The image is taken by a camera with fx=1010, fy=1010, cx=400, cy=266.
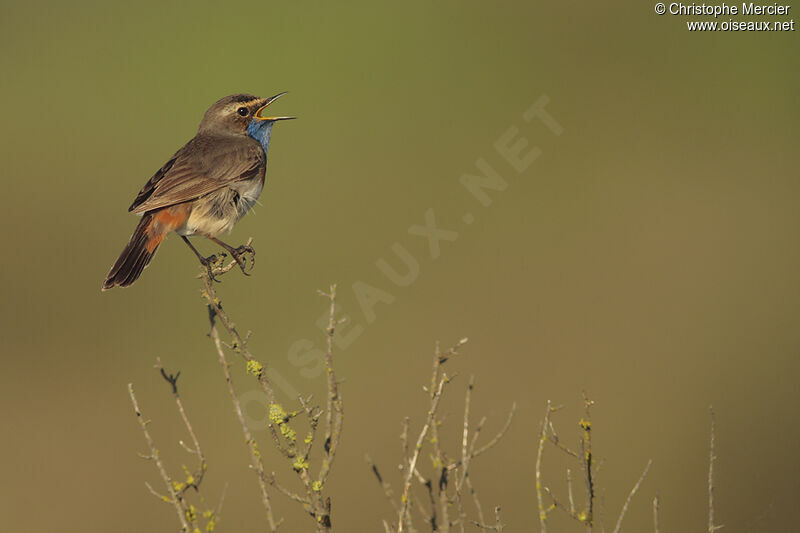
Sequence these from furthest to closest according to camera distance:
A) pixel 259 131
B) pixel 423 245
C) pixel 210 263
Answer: pixel 423 245 < pixel 259 131 < pixel 210 263

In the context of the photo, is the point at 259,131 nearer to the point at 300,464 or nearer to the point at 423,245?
the point at 300,464

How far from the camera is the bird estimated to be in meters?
6.90

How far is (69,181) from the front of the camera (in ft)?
57.3

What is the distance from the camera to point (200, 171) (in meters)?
7.50

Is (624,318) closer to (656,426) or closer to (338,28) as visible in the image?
(656,426)

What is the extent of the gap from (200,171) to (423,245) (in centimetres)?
776

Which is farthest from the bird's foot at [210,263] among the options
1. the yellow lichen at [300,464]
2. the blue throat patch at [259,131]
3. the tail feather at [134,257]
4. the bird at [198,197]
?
the blue throat patch at [259,131]

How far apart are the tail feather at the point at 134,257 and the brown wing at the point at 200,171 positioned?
19 cm

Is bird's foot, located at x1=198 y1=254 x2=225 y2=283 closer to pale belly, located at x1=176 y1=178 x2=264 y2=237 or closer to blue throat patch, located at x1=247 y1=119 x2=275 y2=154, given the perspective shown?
pale belly, located at x1=176 y1=178 x2=264 y2=237

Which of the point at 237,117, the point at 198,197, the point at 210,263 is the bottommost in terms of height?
the point at 210,263

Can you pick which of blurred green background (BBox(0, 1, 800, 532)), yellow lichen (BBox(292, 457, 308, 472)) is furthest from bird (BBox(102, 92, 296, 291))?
blurred green background (BBox(0, 1, 800, 532))

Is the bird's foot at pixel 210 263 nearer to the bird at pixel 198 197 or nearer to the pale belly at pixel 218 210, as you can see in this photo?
the bird at pixel 198 197

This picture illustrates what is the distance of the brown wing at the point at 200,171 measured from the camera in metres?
7.24

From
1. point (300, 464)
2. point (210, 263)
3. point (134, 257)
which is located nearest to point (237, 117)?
point (134, 257)
